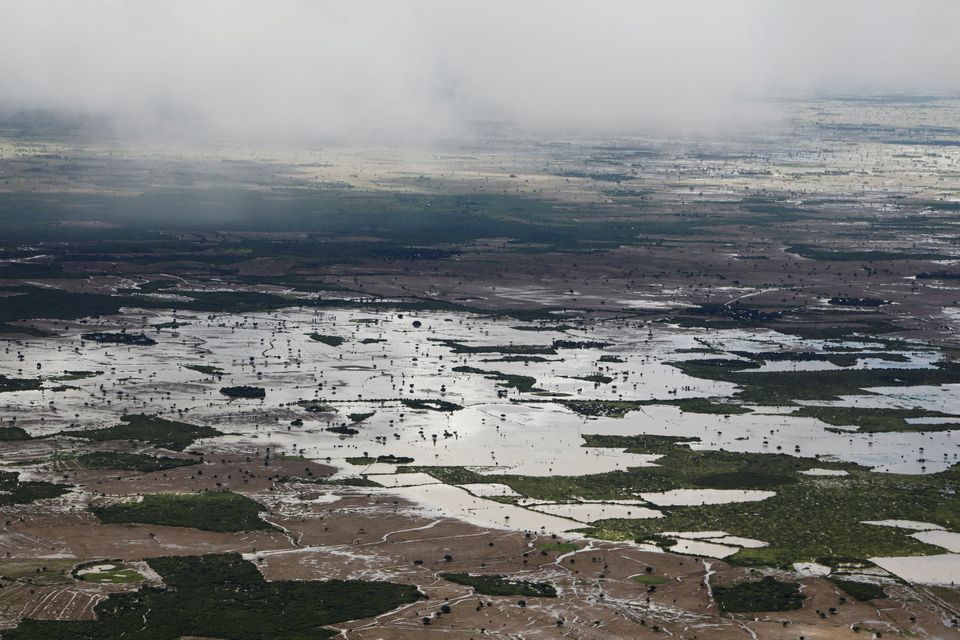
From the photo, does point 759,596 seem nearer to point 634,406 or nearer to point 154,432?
point 634,406

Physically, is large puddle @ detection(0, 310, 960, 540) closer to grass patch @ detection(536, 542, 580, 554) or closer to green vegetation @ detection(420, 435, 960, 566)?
green vegetation @ detection(420, 435, 960, 566)

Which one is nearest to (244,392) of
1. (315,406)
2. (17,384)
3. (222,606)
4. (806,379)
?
(315,406)

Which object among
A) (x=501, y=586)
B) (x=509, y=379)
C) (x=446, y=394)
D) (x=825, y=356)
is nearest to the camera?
(x=501, y=586)

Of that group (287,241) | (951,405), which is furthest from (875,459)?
(287,241)

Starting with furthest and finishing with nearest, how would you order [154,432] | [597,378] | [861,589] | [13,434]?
[597,378] → [154,432] → [13,434] → [861,589]

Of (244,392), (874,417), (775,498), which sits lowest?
(244,392)

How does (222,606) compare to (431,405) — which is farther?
(431,405)

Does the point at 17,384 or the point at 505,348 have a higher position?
the point at 505,348
